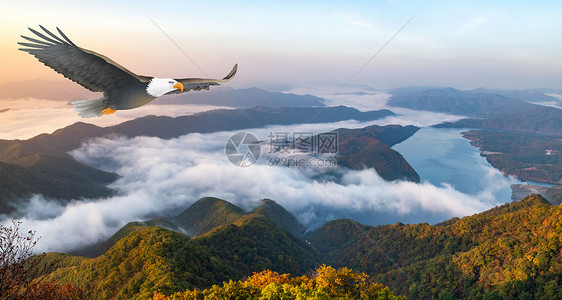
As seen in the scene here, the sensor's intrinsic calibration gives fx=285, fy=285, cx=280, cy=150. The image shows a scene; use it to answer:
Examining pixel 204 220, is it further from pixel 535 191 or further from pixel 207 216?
pixel 535 191

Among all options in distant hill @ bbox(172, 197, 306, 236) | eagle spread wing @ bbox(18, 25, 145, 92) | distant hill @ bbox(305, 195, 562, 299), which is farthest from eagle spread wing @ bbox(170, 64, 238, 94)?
distant hill @ bbox(172, 197, 306, 236)

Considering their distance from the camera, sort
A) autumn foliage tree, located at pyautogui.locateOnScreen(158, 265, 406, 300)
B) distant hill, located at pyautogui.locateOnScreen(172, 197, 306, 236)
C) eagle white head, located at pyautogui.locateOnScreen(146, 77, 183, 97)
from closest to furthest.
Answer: eagle white head, located at pyautogui.locateOnScreen(146, 77, 183, 97) < autumn foliage tree, located at pyautogui.locateOnScreen(158, 265, 406, 300) < distant hill, located at pyautogui.locateOnScreen(172, 197, 306, 236)

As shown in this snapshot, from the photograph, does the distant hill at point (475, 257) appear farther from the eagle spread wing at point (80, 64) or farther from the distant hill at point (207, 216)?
the eagle spread wing at point (80, 64)

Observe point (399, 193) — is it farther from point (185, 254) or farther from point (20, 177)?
point (20, 177)

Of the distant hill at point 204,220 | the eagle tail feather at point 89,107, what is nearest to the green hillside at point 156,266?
the eagle tail feather at point 89,107

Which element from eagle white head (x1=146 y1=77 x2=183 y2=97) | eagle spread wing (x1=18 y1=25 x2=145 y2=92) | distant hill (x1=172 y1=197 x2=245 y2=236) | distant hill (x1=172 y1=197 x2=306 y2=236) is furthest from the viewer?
distant hill (x1=172 y1=197 x2=306 y2=236)

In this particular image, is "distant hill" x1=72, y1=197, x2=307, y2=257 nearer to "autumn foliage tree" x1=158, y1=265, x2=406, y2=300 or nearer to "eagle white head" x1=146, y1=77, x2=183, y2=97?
"autumn foliage tree" x1=158, y1=265, x2=406, y2=300

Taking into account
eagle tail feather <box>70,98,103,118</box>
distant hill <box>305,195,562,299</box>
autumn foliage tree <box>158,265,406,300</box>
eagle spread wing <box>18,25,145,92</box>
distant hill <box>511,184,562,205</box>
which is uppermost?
eagle spread wing <box>18,25,145,92</box>

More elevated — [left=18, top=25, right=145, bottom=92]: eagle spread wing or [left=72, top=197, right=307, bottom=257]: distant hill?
[left=18, top=25, right=145, bottom=92]: eagle spread wing
